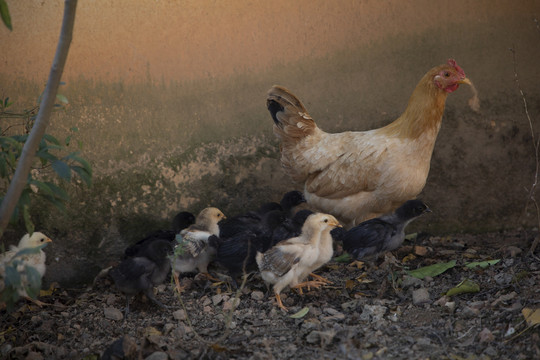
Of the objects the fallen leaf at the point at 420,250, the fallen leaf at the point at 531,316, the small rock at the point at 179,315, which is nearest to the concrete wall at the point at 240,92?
the fallen leaf at the point at 420,250

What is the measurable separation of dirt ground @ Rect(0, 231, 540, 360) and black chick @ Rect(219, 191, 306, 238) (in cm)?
42

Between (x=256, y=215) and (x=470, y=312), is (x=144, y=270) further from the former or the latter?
(x=470, y=312)

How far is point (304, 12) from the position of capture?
504 centimetres

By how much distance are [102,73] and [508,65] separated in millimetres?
3495

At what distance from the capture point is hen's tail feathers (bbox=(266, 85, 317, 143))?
475 cm

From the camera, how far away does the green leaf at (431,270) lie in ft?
14.6

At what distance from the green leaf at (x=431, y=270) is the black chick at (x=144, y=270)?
6.04 feet

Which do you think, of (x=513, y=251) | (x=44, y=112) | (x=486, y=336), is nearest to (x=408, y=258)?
(x=513, y=251)

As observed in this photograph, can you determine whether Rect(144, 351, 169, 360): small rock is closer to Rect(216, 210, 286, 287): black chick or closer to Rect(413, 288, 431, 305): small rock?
Rect(216, 210, 286, 287): black chick

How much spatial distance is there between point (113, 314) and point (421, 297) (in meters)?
2.11

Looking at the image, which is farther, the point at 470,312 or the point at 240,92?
the point at 240,92

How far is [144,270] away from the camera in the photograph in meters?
4.05

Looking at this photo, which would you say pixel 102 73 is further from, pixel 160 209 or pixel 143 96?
pixel 160 209

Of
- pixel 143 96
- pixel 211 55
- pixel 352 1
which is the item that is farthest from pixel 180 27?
pixel 352 1
